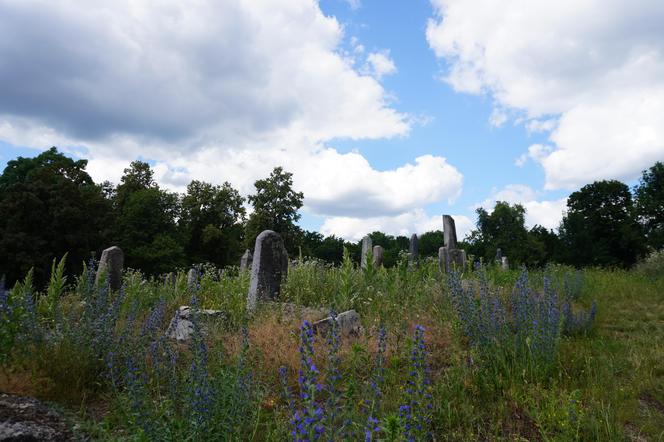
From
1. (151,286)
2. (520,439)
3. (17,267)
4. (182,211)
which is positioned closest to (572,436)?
(520,439)

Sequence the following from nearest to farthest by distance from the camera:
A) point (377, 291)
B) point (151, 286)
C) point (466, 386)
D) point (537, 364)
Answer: point (466, 386) → point (537, 364) → point (377, 291) → point (151, 286)

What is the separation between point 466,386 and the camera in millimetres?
4414

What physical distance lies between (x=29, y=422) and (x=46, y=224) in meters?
25.8

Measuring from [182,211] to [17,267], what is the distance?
53.7 ft

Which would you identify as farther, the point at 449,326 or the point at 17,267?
the point at 17,267

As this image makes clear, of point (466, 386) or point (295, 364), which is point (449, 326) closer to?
point (466, 386)

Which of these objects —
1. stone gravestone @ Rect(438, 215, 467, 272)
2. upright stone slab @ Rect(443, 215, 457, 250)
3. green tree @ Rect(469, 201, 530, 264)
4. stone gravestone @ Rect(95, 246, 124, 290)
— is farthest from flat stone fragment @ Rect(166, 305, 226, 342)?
green tree @ Rect(469, 201, 530, 264)

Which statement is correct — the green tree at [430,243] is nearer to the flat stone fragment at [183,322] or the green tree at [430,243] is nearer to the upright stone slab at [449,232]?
the upright stone slab at [449,232]

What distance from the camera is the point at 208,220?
130 ft

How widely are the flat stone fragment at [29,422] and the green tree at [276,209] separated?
3180 cm

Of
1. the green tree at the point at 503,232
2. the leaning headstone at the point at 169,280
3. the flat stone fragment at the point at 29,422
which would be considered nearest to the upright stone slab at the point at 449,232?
the leaning headstone at the point at 169,280

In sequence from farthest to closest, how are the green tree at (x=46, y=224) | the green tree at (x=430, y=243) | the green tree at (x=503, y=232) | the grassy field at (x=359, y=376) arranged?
the green tree at (x=430, y=243)
the green tree at (x=503, y=232)
the green tree at (x=46, y=224)
the grassy field at (x=359, y=376)

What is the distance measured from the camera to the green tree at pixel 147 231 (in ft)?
105

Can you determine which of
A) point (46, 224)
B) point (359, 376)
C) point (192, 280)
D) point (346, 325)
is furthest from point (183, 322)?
point (46, 224)
